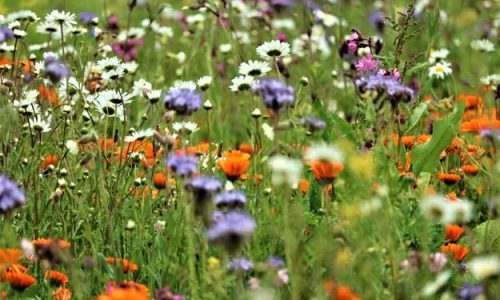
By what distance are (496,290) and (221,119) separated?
2.38 meters

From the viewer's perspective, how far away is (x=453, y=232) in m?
2.44

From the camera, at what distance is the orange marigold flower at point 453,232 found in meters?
2.44

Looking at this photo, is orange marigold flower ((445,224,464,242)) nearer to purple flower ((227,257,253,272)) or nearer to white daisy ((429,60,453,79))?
purple flower ((227,257,253,272))

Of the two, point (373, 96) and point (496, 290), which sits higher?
point (373, 96)

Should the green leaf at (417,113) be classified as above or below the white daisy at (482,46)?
above

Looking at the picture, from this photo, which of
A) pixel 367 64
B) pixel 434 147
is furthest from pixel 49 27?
pixel 434 147

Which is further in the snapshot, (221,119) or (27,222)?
(221,119)

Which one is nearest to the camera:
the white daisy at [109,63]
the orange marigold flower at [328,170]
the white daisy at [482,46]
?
the orange marigold flower at [328,170]

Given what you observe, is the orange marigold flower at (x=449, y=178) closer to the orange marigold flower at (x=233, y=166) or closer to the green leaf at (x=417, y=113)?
the green leaf at (x=417, y=113)

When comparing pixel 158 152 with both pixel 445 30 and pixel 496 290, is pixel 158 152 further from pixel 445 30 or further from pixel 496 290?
pixel 445 30

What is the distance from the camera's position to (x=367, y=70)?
3029 mm

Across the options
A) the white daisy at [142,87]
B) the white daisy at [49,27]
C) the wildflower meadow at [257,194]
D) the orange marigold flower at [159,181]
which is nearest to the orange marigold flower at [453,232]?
the wildflower meadow at [257,194]

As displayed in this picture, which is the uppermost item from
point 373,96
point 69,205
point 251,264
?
point 373,96

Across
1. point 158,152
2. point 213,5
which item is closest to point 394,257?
point 158,152
